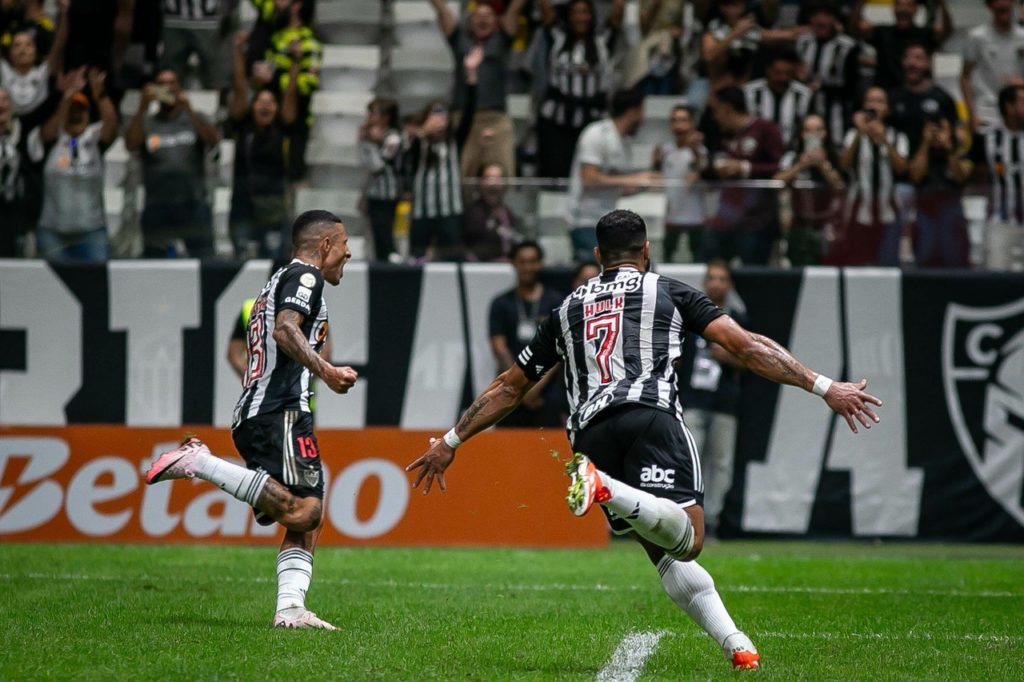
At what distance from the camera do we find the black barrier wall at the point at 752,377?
49.9 feet

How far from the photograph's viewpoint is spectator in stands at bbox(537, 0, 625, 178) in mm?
17344

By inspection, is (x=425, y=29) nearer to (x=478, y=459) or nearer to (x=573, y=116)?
(x=573, y=116)

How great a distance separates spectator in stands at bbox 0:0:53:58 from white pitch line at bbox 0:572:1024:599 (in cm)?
930

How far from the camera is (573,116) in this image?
685 inches

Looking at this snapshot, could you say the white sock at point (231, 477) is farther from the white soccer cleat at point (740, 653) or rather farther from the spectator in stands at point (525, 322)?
the spectator in stands at point (525, 322)

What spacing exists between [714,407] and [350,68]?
8.08m

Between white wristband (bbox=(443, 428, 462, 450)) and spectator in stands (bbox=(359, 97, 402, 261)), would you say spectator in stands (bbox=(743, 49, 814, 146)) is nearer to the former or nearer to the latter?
spectator in stands (bbox=(359, 97, 402, 261))

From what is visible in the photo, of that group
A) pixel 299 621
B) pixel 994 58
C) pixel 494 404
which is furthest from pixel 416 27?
pixel 494 404

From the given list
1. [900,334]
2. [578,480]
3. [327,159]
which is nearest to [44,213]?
[327,159]

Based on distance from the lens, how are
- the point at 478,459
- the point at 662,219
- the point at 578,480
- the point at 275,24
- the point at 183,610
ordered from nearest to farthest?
the point at 578,480, the point at 183,610, the point at 478,459, the point at 662,219, the point at 275,24

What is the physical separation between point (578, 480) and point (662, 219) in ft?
29.8

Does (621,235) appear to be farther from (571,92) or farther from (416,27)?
(416,27)

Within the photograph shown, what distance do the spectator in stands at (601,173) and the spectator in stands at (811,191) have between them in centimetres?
152

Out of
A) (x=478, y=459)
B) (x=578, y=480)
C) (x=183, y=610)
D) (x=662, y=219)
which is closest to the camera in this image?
(x=578, y=480)
